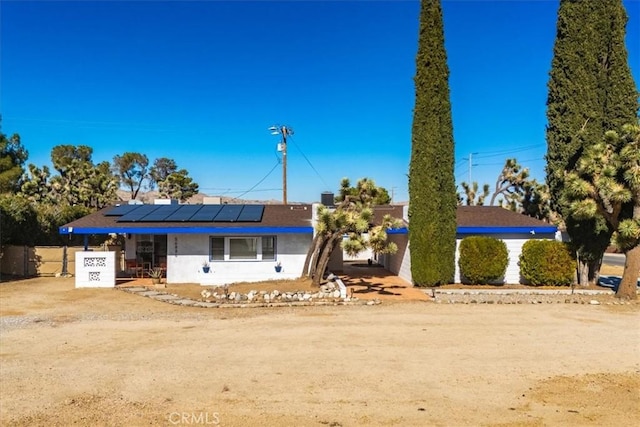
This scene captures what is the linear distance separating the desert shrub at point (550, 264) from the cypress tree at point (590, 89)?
0.61 meters

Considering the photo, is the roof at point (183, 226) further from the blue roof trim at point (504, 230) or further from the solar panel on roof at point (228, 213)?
the blue roof trim at point (504, 230)

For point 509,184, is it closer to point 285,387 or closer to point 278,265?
point 278,265

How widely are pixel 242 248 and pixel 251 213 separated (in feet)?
6.93

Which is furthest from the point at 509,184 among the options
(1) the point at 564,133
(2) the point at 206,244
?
(2) the point at 206,244

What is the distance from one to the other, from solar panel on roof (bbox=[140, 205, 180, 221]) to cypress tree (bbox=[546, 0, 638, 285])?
58.2ft

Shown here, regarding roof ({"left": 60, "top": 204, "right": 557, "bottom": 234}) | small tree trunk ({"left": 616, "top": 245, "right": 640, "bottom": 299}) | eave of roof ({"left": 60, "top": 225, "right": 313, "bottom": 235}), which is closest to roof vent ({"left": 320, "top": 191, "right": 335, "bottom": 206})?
roof ({"left": 60, "top": 204, "right": 557, "bottom": 234})

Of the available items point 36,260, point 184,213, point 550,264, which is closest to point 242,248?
point 184,213

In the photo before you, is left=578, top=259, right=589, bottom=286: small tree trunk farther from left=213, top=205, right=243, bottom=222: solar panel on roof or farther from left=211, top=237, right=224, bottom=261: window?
left=211, top=237, right=224, bottom=261: window

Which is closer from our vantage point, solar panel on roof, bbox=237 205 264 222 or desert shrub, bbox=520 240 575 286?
desert shrub, bbox=520 240 575 286

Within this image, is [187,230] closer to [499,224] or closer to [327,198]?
[327,198]

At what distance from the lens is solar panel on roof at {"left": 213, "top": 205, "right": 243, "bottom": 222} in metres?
19.6

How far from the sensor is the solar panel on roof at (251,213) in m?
19.7

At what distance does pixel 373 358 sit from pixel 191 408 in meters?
3.72

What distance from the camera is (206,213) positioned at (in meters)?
20.7
